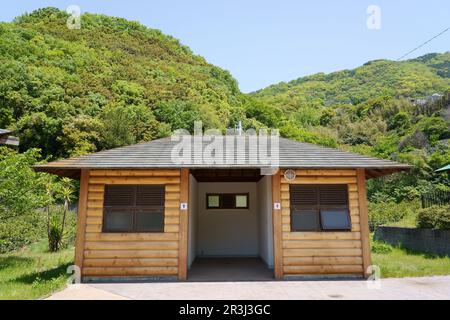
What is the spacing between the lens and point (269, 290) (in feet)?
21.6

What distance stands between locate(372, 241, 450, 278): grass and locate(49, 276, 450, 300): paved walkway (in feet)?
1.69

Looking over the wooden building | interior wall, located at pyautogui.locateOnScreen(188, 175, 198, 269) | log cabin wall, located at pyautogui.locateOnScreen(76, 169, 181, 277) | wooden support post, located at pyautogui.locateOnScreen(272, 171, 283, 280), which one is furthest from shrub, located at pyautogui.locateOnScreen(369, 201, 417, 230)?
log cabin wall, located at pyautogui.locateOnScreen(76, 169, 181, 277)

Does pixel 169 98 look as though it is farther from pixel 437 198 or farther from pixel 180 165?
A: pixel 180 165

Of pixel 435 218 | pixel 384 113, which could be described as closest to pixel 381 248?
pixel 435 218

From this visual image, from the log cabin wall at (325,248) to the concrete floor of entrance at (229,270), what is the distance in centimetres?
A: 73

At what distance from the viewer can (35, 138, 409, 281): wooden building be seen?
777cm

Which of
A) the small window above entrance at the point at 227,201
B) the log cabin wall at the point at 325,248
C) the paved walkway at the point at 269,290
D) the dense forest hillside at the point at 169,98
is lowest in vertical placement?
the paved walkway at the point at 269,290

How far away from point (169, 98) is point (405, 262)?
97.9ft

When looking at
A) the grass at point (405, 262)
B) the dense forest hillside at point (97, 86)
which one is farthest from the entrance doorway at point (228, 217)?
the dense forest hillside at point (97, 86)

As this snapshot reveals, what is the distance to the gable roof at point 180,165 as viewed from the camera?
25.5ft

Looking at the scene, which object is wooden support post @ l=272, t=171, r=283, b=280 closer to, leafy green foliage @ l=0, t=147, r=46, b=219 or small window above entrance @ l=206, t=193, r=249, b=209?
small window above entrance @ l=206, t=193, r=249, b=209

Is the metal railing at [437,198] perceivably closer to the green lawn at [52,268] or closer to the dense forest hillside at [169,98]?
the green lawn at [52,268]
